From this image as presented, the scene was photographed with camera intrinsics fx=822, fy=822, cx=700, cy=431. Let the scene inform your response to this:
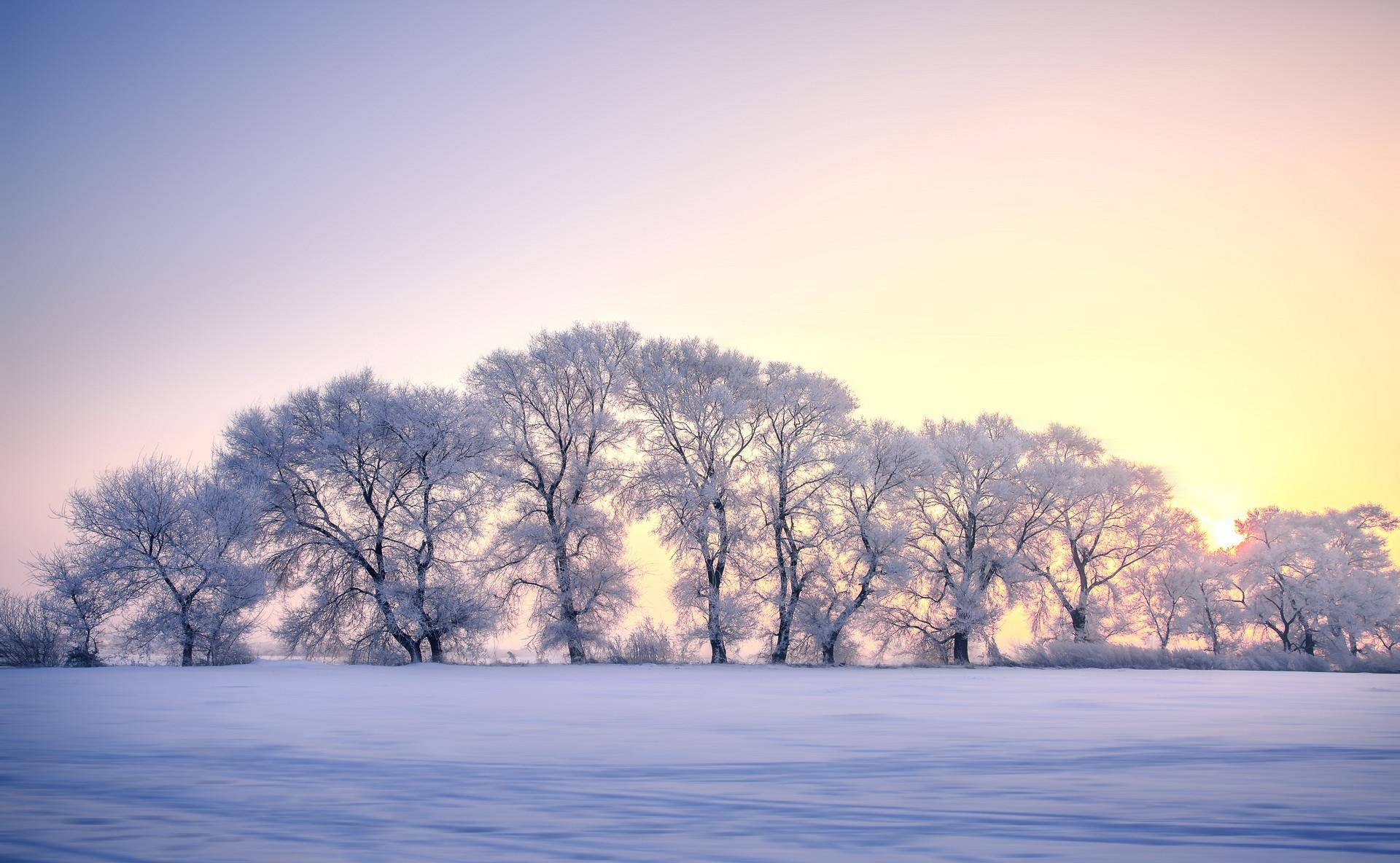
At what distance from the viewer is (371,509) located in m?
29.1

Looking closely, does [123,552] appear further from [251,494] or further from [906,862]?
[906,862]

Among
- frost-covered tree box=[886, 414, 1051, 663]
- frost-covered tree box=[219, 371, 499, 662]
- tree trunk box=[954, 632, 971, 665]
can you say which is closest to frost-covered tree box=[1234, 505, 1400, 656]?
frost-covered tree box=[886, 414, 1051, 663]

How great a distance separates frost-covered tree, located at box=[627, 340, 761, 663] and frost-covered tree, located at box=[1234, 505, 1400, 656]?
22079 mm

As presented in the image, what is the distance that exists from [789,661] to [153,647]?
2002cm

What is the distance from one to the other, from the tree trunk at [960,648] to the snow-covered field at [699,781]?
1976 cm

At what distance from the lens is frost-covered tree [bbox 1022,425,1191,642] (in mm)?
32688

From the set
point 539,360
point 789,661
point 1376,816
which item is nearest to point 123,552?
point 539,360

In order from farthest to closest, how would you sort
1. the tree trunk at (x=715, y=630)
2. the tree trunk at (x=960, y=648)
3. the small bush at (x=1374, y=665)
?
the tree trunk at (x=960, y=648), the tree trunk at (x=715, y=630), the small bush at (x=1374, y=665)

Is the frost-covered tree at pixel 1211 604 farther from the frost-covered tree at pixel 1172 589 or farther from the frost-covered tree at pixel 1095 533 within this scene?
the frost-covered tree at pixel 1095 533

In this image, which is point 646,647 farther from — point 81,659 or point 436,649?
point 81,659

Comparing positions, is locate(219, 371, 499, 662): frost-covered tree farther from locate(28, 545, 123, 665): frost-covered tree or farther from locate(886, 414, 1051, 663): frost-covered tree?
locate(886, 414, 1051, 663): frost-covered tree

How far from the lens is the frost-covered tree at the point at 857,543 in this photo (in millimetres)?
28469

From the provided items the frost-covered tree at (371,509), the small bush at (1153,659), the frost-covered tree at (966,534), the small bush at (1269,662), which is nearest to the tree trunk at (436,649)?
the frost-covered tree at (371,509)

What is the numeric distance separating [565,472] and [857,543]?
11058mm
